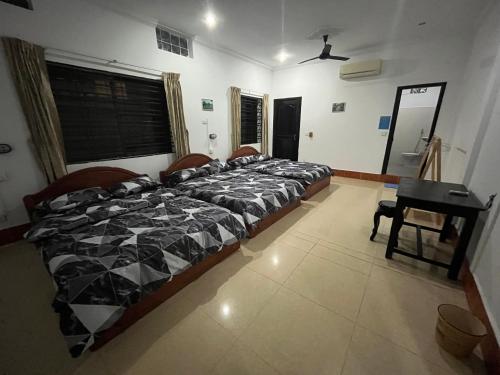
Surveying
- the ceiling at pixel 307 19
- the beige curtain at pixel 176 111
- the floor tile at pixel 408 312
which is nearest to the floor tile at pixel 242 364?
the floor tile at pixel 408 312

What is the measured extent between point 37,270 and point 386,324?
308 centimetres

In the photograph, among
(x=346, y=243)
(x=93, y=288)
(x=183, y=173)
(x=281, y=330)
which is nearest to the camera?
(x=93, y=288)

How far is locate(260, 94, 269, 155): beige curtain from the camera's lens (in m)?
5.57

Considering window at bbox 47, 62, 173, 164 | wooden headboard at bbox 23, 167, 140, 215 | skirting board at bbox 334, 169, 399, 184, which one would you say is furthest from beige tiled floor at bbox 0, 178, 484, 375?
skirting board at bbox 334, 169, 399, 184

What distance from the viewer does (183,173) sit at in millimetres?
3389

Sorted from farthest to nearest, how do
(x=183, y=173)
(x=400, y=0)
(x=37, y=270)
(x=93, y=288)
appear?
(x=183, y=173)
(x=400, y=0)
(x=37, y=270)
(x=93, y=288)

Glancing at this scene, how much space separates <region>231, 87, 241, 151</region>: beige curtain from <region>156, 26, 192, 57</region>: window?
1213mm

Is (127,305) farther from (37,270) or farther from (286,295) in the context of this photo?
(37,270)

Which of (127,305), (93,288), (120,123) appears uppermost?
(120,123)

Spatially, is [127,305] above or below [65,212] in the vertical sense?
below

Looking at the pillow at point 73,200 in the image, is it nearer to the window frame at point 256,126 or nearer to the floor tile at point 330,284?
the floor tile at point 330,284

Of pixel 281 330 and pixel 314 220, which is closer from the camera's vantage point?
pixel 281 330

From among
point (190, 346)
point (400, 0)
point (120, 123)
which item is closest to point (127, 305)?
point (190, 346)

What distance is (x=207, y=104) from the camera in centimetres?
406
